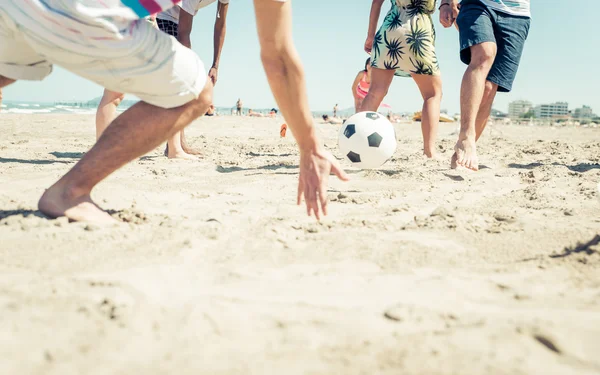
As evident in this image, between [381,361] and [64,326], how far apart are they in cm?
75

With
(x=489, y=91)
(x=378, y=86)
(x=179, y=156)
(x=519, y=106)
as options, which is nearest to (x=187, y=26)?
(x=179, y=156)

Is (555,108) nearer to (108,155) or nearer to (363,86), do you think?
(363,86)

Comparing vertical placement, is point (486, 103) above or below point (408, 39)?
below

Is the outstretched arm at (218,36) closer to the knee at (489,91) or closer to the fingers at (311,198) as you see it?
the knee at (489,91)

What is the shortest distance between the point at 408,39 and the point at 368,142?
131cm

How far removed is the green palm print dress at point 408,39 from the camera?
4.23 m

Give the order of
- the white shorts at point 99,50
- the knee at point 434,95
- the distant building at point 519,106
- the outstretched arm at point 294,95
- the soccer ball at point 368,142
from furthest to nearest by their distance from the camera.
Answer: the distant building at point 519,106 → the knee at point 434,95 → the soccer ball at point 368,142 → the outstretched arm at point 294,95 → the white shorts at point 99,50

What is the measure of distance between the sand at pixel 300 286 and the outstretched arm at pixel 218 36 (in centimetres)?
180

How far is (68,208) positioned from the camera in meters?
1.94

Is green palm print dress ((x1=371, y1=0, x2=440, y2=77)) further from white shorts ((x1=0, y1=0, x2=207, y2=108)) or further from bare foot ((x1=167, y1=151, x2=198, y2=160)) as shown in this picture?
white shorts ((x1=0, y1=0, x2=207, y2=108))

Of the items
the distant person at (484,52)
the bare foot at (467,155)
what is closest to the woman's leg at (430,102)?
the distant person at (484,52)

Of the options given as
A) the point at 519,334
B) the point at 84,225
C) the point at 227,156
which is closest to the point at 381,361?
the point at 519,334

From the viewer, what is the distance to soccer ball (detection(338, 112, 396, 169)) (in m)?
3.51

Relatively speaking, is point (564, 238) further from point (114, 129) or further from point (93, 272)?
point (114, 129)
